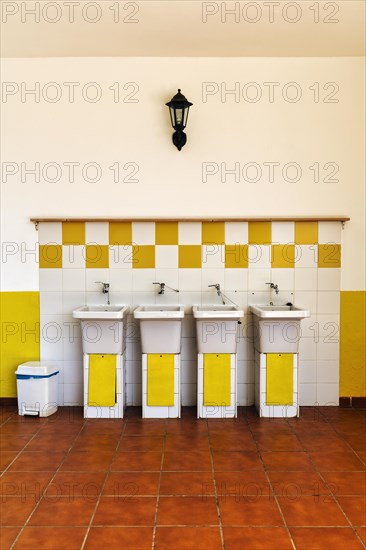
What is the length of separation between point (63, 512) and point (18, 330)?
2.26 meters

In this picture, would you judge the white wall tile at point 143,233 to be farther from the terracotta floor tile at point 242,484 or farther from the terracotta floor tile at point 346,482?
the terracotta floor tile at point 346,482

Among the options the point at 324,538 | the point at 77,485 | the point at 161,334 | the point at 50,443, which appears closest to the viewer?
the point at 324,538

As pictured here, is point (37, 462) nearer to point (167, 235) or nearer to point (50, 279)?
point (50, 279)

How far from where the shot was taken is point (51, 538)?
249 centimetres

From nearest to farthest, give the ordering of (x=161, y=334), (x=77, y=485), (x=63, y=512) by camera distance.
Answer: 1. (x=63, y=512)
2. (x=77, y=485)
3. (x=161, y=334)

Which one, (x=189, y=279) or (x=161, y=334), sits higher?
(x=189, y=279)

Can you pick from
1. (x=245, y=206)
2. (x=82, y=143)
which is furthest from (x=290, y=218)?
(x=82, y=143)

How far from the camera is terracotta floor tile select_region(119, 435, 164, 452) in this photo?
3674 millimetres

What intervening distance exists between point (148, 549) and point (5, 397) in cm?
273

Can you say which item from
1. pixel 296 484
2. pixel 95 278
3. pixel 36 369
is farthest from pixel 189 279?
pixel 296 484

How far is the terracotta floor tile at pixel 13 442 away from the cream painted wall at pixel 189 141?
1.35 m

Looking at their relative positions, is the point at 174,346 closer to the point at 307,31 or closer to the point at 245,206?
the point at 245,206

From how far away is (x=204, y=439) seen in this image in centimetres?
386

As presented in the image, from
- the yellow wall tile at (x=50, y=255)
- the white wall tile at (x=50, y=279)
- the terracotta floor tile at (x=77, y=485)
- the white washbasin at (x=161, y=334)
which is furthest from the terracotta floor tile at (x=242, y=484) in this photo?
the yellow wall tile at (x=50, y=255)
